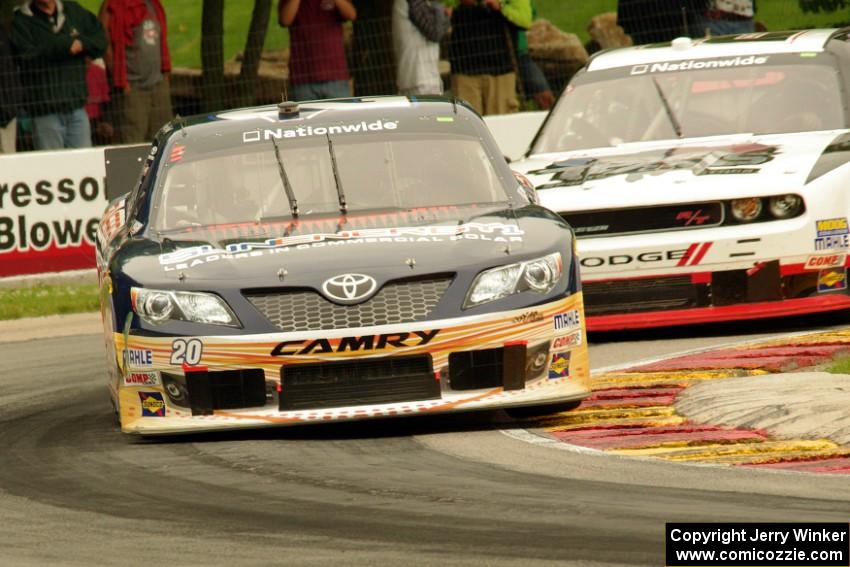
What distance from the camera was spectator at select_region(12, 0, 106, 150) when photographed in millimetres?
16141

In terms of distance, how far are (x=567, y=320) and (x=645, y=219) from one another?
2785 millimetres

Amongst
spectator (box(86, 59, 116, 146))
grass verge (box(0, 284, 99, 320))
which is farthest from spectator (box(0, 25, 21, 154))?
grass verge (box(0, 284, 99, 320))

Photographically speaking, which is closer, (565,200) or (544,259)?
(544,259)

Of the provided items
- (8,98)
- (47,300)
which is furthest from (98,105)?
(47,300)

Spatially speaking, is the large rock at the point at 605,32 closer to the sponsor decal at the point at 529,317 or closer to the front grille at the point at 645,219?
the front grille at the point at 645,219

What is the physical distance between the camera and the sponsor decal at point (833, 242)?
10.4 metres

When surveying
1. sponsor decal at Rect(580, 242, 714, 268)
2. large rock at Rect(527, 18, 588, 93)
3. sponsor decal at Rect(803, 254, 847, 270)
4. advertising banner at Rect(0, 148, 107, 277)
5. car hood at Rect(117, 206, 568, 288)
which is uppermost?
car hood at Rect(117, 206, 568, 288)

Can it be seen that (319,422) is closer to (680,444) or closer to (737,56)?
(680,444)

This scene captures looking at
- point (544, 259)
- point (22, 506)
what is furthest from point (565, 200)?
point (22, 506)

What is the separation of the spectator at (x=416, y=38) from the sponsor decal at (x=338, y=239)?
367 inches

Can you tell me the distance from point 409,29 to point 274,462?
10.5m

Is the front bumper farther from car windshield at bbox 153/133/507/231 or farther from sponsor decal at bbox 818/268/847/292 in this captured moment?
sponsor decal at bbox 818/268/847/292

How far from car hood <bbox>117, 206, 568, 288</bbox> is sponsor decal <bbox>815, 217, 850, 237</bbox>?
8.67 feet

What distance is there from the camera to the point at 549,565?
5352mm
